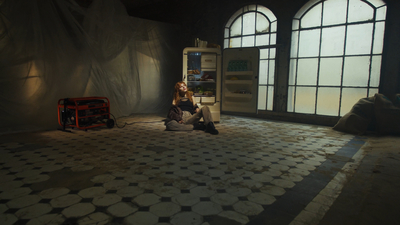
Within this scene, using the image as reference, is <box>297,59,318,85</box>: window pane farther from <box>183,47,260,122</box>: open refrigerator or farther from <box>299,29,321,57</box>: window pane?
<box>183,47,260,122</box>: open refrigerator

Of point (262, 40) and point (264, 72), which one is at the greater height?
point (262, 40)

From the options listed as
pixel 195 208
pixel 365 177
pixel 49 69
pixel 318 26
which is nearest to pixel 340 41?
pixel 318 26

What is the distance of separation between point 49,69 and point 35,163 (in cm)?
241

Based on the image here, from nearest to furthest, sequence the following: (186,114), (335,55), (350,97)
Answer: (186,114) < (350,97) < (335,55)

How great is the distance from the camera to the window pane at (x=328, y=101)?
18.8ft

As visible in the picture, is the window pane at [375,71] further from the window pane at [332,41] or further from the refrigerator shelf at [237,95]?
the refrigerator shelf at [237,95]

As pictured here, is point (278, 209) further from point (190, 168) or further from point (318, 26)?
point (318, 26)

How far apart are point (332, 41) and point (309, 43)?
1.65 ft

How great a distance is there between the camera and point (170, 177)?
261 centimetres

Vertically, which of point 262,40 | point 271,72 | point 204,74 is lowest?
point 204,74

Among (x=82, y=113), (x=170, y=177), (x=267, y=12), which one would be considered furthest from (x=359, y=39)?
(x=82, y=113)

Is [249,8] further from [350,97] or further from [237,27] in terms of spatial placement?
[350,97]

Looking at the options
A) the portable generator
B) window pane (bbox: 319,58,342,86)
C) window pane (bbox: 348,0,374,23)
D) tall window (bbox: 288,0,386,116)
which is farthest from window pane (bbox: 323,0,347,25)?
the portable generator

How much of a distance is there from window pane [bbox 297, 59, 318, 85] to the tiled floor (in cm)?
187
